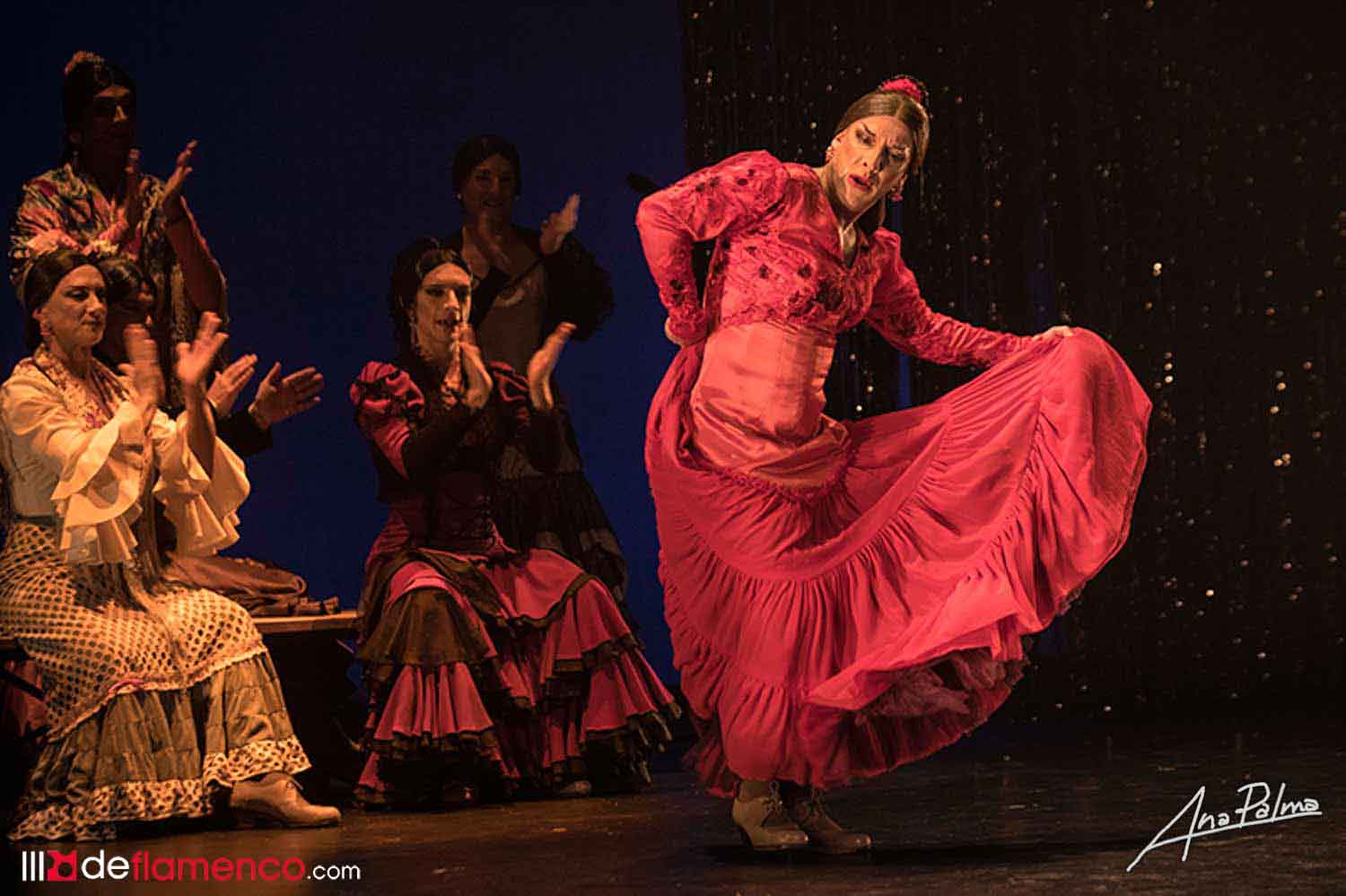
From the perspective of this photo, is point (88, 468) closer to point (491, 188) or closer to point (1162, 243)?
point (491, 188)

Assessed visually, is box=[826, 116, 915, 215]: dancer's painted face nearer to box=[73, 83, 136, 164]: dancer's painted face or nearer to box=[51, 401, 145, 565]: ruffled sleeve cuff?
box=[51, 401, 145, 565]: ruffled sleeve cuff

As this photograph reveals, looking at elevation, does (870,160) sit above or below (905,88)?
below

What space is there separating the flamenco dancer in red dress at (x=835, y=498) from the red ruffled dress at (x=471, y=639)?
1.00 metres

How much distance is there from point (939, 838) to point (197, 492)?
1835mm

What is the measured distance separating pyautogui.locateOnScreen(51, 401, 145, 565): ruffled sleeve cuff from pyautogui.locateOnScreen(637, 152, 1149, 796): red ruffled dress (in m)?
1.19

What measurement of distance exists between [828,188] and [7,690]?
7.52 feet

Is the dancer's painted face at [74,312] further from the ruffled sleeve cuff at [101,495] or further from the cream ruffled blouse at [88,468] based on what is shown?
the ruffled sleeve cuff at [101,495]

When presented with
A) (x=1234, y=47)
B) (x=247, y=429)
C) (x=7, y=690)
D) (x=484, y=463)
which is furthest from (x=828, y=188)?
(x=1234, y=47)

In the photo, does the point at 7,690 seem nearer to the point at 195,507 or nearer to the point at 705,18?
the point at 195,507

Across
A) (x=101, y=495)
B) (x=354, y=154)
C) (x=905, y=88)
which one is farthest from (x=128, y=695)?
(x=354, y=154)

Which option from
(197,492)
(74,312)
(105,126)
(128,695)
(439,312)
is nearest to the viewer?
(128,695)
